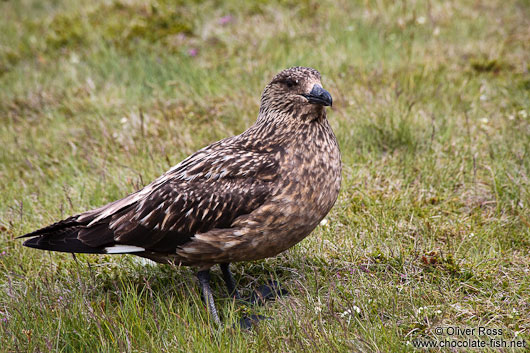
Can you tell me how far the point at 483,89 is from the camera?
6340 mm

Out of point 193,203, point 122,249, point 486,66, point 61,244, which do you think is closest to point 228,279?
point 193,203

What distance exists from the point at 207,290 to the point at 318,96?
144 cm

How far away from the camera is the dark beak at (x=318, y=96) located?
401 cm

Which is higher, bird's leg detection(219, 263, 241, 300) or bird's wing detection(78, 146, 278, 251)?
bird's wing detection(78, 146, 278, 251)

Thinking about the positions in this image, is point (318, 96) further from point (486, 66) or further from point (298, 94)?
point (486, 66)

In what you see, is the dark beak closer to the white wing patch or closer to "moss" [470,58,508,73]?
the white wing patch

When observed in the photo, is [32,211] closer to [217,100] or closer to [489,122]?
[217,100]

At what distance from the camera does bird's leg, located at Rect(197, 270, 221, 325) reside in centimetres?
393

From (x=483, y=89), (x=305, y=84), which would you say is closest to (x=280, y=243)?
(x=305, y=84)

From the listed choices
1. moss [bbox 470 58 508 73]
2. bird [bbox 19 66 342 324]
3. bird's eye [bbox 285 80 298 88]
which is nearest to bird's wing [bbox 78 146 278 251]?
bird [bbox 19 66 342 324]

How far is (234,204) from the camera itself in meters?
3.89

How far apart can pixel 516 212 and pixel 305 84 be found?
1844mm

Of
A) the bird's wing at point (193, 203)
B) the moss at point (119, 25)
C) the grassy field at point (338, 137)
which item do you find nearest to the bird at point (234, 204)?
the bird's wing at point (193, 203)

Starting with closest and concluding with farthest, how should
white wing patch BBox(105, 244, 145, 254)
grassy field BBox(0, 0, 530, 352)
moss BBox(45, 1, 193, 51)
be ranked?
grassy field BBox(0, 0, 530, 352)
white wing patch BBox(105, 244, 145, 254)
moss BBox(45, 1, 193, 51)
